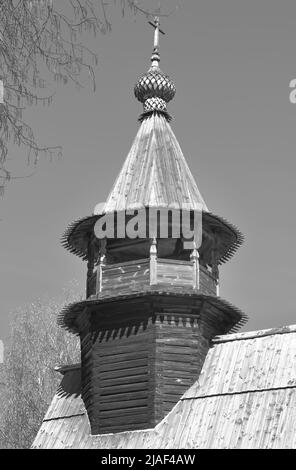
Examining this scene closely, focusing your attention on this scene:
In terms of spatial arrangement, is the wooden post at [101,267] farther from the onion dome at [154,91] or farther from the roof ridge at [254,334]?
the onion dome at [154,91]

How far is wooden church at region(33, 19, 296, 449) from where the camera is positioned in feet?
51.2

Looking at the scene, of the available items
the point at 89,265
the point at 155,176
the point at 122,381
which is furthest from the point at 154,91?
the point at 122,381

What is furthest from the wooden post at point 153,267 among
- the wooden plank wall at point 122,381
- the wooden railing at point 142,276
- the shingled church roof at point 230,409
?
the shingled church roof at point 230,409

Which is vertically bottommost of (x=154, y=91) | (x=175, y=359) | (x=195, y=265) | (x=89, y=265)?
(x=175, y=359)

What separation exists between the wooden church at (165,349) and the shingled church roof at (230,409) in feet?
0.08

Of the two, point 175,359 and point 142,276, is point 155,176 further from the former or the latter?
point 175,359

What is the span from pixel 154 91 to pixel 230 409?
8.05m

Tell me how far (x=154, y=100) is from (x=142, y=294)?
5472 mm

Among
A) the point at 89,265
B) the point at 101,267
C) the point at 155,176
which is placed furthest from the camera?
the point at 89,265

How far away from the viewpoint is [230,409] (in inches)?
616

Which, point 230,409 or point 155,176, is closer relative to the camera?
point 230,409

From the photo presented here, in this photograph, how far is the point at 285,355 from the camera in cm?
1638

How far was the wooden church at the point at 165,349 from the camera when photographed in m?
15.6

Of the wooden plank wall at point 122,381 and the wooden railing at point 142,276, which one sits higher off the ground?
the wooden railing at point 142,276
